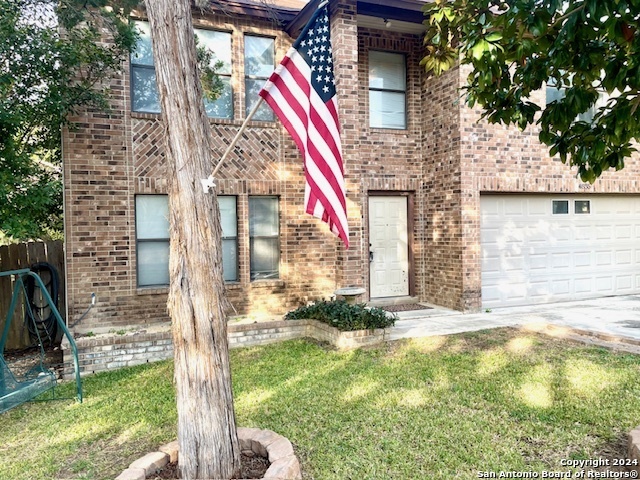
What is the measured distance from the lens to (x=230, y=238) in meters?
8.39

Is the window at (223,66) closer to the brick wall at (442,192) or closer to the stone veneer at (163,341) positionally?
the stone veneer at (163,341)

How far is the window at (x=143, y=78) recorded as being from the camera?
7766mm

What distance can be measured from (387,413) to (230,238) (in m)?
5.07

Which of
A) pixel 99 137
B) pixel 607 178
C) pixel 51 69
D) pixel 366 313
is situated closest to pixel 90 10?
pixel 51 69

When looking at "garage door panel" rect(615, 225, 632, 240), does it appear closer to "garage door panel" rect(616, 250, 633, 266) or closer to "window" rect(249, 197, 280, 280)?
"garage door panel" rect(616, 250, 633, 266)

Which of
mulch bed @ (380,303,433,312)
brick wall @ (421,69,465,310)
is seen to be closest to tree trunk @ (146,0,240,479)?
mulch bed @ (380,303,433,312)

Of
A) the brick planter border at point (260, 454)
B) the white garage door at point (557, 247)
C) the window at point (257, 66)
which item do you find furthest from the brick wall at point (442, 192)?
the brick planter border at point (260, 454)

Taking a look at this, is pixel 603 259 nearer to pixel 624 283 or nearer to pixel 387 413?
pixel 624 283

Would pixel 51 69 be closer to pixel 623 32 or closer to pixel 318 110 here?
pixel 318 110

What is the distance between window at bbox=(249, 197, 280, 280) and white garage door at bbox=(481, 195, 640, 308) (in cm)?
428

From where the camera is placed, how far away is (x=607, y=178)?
10.4 meters

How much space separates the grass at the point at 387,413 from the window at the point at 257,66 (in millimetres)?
4811

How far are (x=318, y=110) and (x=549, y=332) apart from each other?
5841 millimetres

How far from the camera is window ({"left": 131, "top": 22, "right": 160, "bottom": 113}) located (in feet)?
25.5
